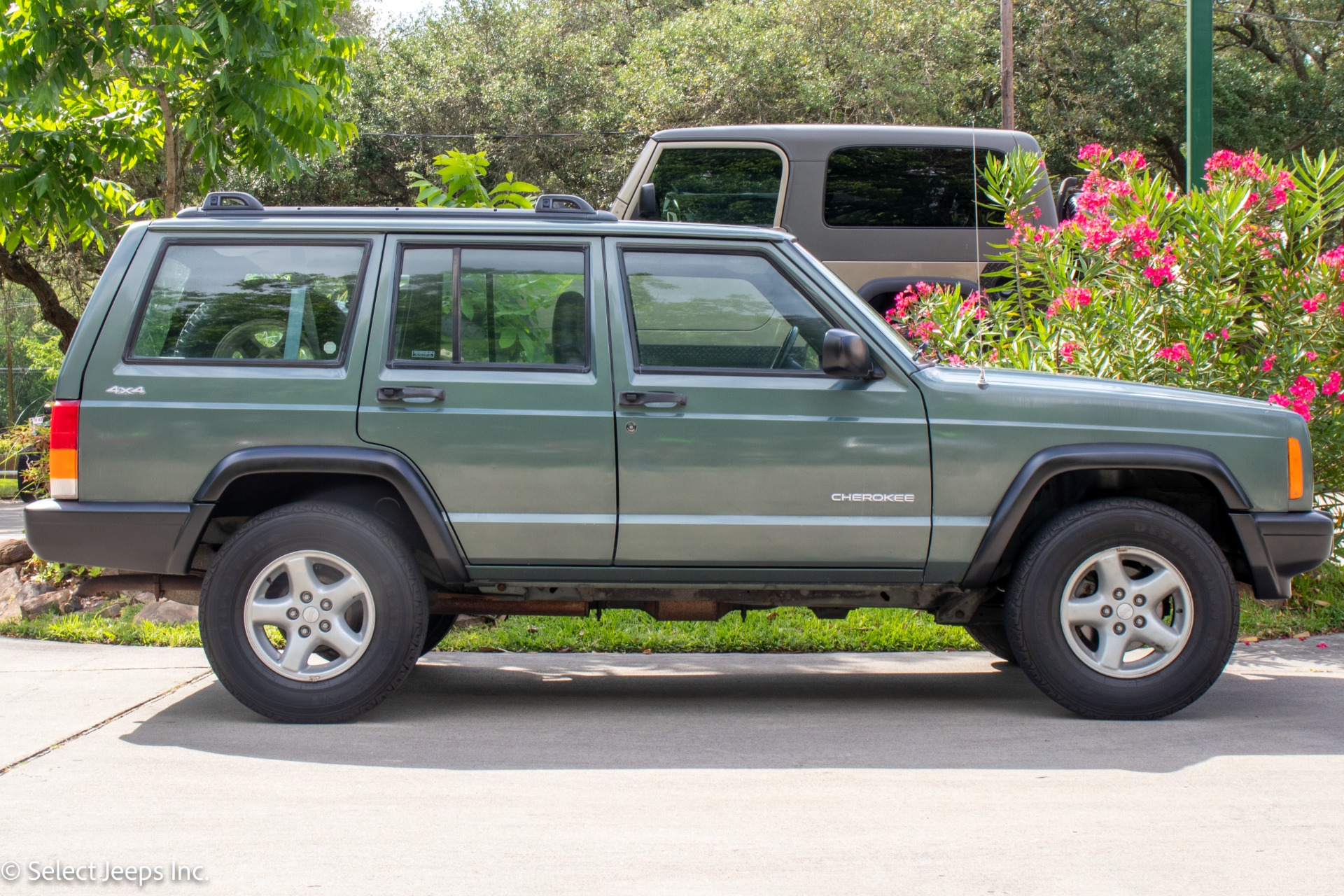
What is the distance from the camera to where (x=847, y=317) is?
15.7ft

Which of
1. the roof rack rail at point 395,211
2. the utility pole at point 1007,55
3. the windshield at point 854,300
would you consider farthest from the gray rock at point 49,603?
the utility pole at point 1007,55

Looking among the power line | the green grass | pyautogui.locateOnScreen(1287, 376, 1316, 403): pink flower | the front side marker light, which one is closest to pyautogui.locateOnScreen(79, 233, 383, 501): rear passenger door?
the green grass

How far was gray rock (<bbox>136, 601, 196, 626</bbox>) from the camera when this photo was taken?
22.4 feet

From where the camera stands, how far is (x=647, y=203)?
889 cm

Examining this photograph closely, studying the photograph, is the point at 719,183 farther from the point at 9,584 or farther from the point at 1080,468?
the point at 9,584

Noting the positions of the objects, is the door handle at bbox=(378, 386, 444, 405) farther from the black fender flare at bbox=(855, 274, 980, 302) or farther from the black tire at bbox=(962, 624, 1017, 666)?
the black fender flare at bbox=(855, 274, 980, 302)

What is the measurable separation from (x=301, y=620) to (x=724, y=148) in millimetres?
5730

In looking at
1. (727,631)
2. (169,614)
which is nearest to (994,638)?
(727,631)

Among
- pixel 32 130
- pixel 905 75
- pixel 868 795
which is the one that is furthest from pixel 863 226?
pixel 905 75

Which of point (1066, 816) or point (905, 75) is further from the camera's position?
point (905, 75)

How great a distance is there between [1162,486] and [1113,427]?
0.52 metres

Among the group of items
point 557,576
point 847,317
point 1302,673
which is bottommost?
point 1302,673

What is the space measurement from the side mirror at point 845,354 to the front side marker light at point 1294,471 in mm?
1688

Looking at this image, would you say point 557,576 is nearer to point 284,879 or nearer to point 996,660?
point 284,879
